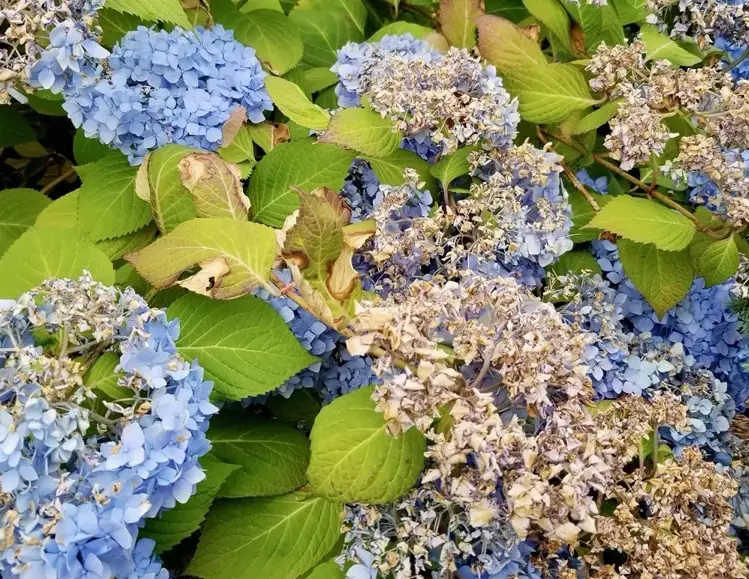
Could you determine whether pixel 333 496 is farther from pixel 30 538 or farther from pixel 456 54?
pixel 456 54

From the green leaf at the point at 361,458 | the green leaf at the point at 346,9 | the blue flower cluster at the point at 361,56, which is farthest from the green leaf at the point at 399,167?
the green leaf at the point at 346,9

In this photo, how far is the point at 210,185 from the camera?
2.79 ft

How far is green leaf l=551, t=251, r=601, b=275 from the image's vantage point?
1052 millimetres

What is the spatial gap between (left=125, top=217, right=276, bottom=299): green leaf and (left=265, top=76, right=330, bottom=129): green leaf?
235 mm

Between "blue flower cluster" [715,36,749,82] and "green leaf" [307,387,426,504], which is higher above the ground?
"blue flower cluster" [715,36,749,82]

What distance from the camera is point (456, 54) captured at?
0.92 m

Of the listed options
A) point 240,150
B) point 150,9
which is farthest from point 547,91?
point 150,9

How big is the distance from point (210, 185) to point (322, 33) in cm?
55

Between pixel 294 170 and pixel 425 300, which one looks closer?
pixel 425 300

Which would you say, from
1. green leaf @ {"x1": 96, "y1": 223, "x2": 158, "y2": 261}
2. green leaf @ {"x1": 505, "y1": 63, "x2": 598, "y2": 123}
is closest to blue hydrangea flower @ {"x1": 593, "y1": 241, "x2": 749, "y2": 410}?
green leaf @ {"x1": 505, "y1": 63, "x2": 598, "y2": 123}

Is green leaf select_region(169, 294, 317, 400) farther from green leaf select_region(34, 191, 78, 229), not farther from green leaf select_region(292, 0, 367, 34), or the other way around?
green leaf select_region(292, 0, 367, 34)

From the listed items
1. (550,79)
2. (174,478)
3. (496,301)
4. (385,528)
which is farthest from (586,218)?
(174,478)

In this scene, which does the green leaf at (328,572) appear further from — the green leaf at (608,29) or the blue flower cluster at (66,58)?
the green leaf at (608,29)

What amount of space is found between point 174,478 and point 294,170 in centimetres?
46
